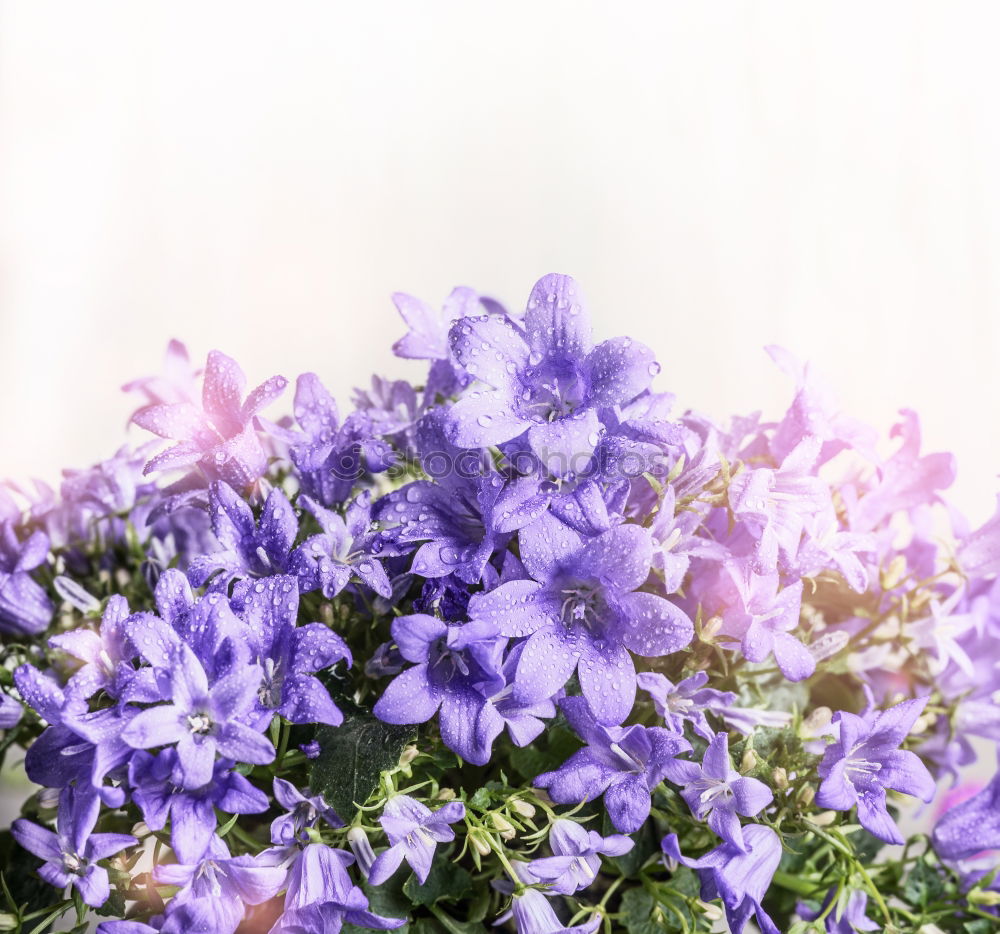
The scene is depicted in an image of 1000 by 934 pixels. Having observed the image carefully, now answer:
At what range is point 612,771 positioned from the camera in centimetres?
48

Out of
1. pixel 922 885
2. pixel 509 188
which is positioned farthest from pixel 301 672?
pixel 509 188

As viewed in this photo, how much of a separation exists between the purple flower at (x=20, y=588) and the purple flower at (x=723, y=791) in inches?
14.5

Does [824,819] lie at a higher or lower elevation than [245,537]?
lower

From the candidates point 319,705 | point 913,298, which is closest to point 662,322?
point 913,298

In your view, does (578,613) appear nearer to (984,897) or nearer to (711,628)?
(711,628)

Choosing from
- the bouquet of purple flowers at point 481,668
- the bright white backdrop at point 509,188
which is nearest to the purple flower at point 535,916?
the bouquet of purple flowers at point 481,668

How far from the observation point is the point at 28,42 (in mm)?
1358

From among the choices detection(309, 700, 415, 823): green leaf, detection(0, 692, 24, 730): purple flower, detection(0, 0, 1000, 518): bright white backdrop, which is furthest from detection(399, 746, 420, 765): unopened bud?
detection(0, 0, 1000, 518): bright white backdrop

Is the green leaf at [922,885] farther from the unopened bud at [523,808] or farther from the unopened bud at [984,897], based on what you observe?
the unopened bud at [523,808]

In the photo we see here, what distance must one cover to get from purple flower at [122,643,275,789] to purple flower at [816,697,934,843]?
26cm

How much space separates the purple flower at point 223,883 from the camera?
0.45 meters

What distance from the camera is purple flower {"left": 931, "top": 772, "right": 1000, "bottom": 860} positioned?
0.60 metres

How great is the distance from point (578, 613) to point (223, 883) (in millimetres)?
197

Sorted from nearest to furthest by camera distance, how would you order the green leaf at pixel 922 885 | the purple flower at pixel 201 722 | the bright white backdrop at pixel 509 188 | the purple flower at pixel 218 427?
the purple flower at pixel 201 722, the purple flower at pixel 218 427, the green leaf at pixel 922 885, the bright white backdrop at pixel 509 188
